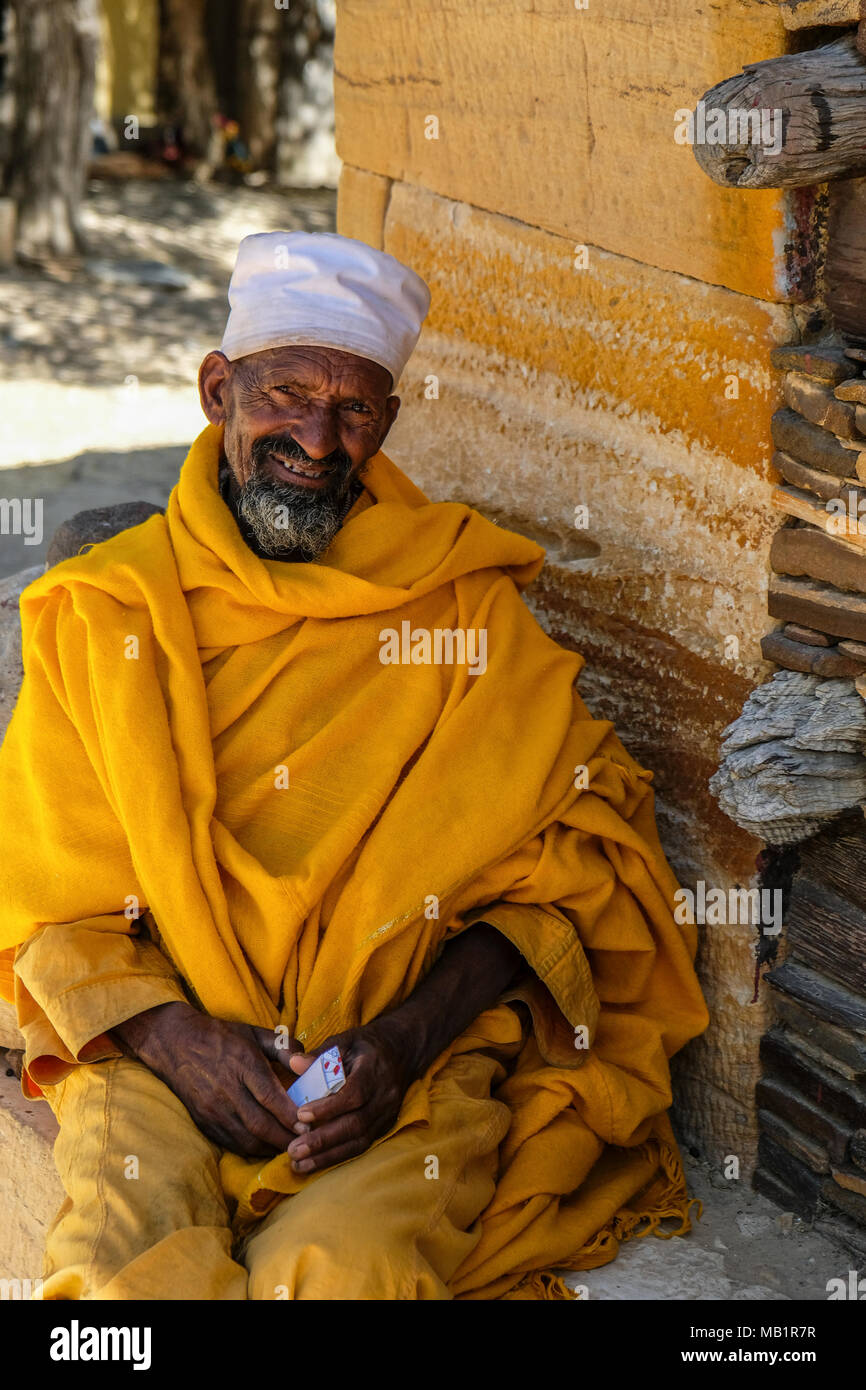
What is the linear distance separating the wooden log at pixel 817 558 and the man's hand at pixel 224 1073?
1.36 meters

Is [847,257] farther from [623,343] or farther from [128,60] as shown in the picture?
[128,60]

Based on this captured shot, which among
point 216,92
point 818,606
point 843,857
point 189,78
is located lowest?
point 843,857

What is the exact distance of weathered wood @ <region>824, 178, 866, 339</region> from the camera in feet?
9.20

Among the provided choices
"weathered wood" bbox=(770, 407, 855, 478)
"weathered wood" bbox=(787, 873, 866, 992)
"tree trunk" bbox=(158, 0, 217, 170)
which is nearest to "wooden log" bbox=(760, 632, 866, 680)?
"weathered wood" bbox=(770, 407, 855, 478)

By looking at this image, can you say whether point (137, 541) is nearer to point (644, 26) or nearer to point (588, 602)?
point (588, 602)

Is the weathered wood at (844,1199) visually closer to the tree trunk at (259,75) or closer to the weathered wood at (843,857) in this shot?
the weathered wood at (843,857)

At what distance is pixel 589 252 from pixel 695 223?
407 mm

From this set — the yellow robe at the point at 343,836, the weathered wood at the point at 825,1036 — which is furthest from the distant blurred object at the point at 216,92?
the weathered wood at the point at 825,1036

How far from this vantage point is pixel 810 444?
9.55ft

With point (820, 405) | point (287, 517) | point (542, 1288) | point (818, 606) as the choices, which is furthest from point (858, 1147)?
point (287, 517)

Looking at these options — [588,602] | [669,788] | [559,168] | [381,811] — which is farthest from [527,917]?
[559,168]

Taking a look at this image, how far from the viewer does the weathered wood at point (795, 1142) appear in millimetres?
3176

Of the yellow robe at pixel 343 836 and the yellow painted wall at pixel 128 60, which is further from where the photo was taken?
the yellow painted wall at pixel 128 60

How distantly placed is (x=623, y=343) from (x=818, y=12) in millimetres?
863
